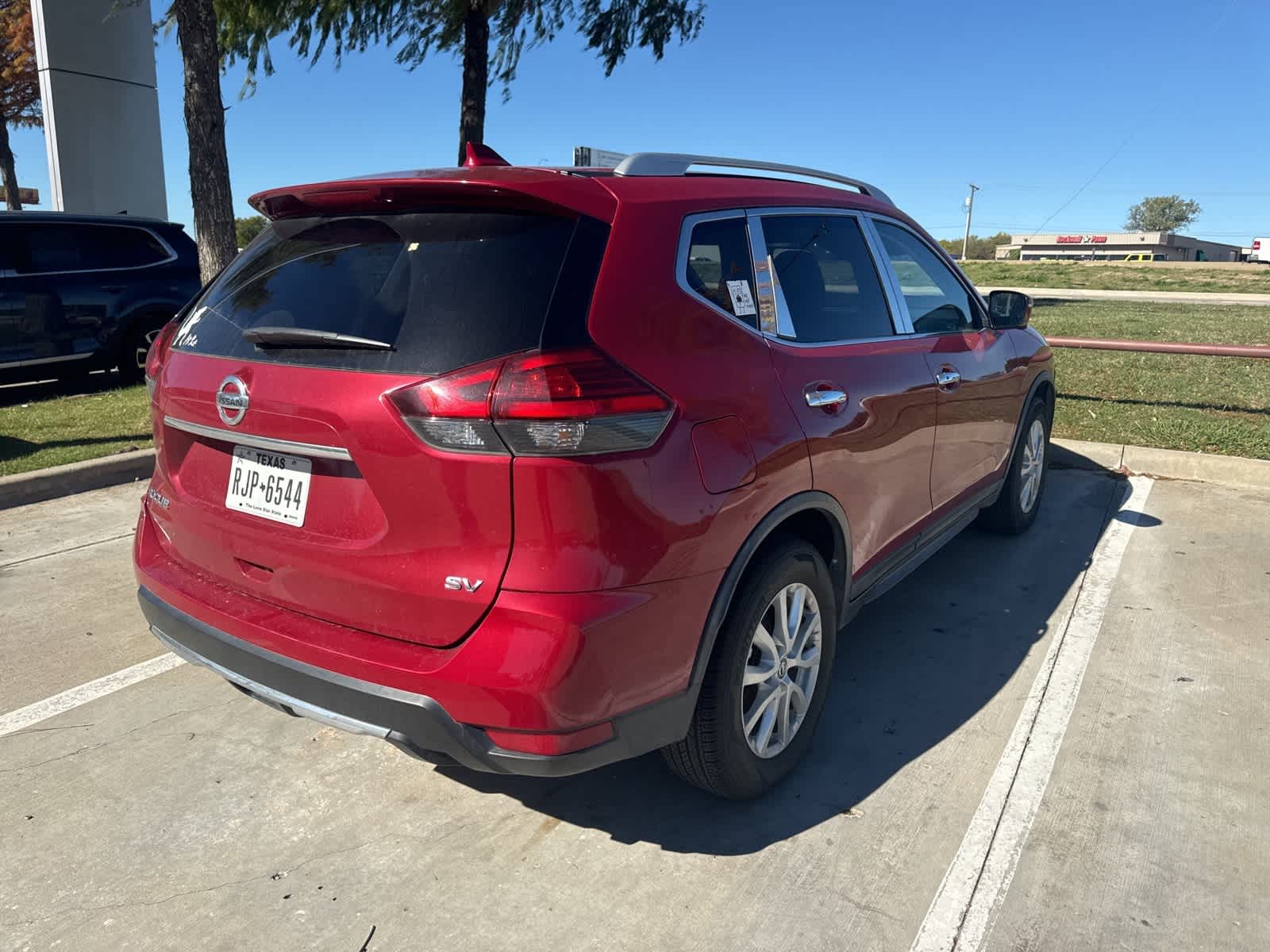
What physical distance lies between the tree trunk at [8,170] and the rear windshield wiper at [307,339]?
26.5 metres

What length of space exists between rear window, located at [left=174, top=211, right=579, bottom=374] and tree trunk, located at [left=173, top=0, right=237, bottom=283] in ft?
23.0

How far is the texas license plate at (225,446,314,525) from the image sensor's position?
2453mm

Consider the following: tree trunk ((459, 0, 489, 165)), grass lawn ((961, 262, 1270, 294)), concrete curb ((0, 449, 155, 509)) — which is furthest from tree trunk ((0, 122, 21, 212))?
grass lawn ((961, 262, 1270, 294))

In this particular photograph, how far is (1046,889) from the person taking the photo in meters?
2.57

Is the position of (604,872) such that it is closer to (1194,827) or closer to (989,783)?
(989,783)

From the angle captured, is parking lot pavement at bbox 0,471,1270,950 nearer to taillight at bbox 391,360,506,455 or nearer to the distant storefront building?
taillight at bbox 391,360,506,455

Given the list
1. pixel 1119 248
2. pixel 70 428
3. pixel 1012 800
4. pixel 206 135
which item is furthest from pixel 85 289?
pixel 1119 248

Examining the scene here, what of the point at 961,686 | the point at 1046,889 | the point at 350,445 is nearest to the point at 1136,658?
the point at 961,686

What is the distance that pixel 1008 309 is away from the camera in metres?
4.88

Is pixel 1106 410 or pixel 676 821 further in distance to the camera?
pixel 1106 410

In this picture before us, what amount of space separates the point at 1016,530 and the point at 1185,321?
17.2 metres

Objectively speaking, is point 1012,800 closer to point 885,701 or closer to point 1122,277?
point 885,701

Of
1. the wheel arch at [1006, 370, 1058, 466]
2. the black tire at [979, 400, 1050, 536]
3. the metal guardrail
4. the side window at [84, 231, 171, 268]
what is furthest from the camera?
the side window at [84, 231, 171, 268]

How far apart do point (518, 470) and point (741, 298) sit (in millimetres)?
984
